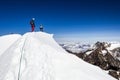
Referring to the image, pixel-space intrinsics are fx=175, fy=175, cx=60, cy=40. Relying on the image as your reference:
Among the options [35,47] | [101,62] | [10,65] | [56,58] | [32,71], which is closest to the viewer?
[32,71]

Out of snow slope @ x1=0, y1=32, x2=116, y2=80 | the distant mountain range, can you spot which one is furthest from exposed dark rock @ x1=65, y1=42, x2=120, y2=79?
snow slope @ x1=0, y1=32, x2=116, y2=80

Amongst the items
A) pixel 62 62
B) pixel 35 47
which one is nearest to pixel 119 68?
pixel 35 47

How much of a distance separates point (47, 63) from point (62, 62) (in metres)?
1.03

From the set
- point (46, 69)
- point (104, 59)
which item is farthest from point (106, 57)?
point (46, 69)

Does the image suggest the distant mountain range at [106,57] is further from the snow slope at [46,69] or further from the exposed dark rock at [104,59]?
the snow slope at [46,69]

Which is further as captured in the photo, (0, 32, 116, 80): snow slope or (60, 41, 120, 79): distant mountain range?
(60, 41, 120, 79): distant mountain range

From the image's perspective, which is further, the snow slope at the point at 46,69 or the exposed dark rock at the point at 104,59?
the exposed dark rock at the point at 104,59

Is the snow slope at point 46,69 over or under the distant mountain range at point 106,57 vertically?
over

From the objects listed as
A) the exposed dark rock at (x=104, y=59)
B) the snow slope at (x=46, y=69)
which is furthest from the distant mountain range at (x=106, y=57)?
the snow slope at (x=46, y=69)

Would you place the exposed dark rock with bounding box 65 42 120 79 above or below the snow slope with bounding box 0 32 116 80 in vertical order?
below

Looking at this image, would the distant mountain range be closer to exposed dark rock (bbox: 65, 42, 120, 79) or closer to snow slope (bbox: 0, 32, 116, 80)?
exposed dark rock (bbox: 65, 42, 120, 79)

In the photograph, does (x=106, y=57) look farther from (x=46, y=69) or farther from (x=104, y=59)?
(x=46, y=69)

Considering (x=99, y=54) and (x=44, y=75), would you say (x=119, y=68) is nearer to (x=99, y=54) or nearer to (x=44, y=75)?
(x=99, y=54)

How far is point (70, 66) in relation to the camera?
1146 centimetres
